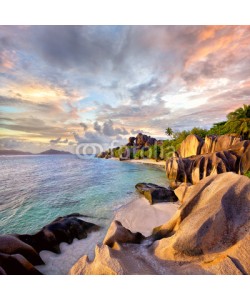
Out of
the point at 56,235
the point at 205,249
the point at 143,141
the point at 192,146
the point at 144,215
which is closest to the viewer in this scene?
the point at 205,249

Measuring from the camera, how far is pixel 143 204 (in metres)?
8.91

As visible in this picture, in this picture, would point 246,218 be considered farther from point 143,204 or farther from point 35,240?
point 143,204

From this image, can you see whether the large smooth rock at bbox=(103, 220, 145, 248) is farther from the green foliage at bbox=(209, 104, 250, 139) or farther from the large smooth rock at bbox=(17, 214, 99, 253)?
the green foliage at bbox=(209, 104, 250, 139)

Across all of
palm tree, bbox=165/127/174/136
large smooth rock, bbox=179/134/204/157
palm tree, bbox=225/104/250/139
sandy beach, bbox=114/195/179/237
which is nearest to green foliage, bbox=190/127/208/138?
palm tree, bbox=225/104/250/139

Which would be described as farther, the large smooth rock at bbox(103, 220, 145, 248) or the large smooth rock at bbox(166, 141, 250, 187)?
the large smooth rock at bbox(166, 141, 250, 187)

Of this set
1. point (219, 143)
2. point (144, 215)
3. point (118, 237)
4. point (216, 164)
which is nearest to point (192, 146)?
point (219, 143)

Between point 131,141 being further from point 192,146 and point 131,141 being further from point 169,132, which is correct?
point 192,146

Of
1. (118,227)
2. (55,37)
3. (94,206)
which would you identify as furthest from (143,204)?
(55,37)

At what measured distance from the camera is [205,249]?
2777mm

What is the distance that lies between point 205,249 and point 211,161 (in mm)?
9748

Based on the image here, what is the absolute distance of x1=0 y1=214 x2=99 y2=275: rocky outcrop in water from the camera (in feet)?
10.8

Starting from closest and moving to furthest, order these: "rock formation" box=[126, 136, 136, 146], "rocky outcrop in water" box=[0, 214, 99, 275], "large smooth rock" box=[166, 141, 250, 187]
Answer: "rocky outcrop in water" box=[0, 214, 99, 275], "large smooth rock" box=[166, 141, 250, 187], "rock formation" box=[126, 136, 136, 146]

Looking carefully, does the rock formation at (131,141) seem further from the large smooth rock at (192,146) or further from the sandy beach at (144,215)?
the sandy beach at (144,215)
